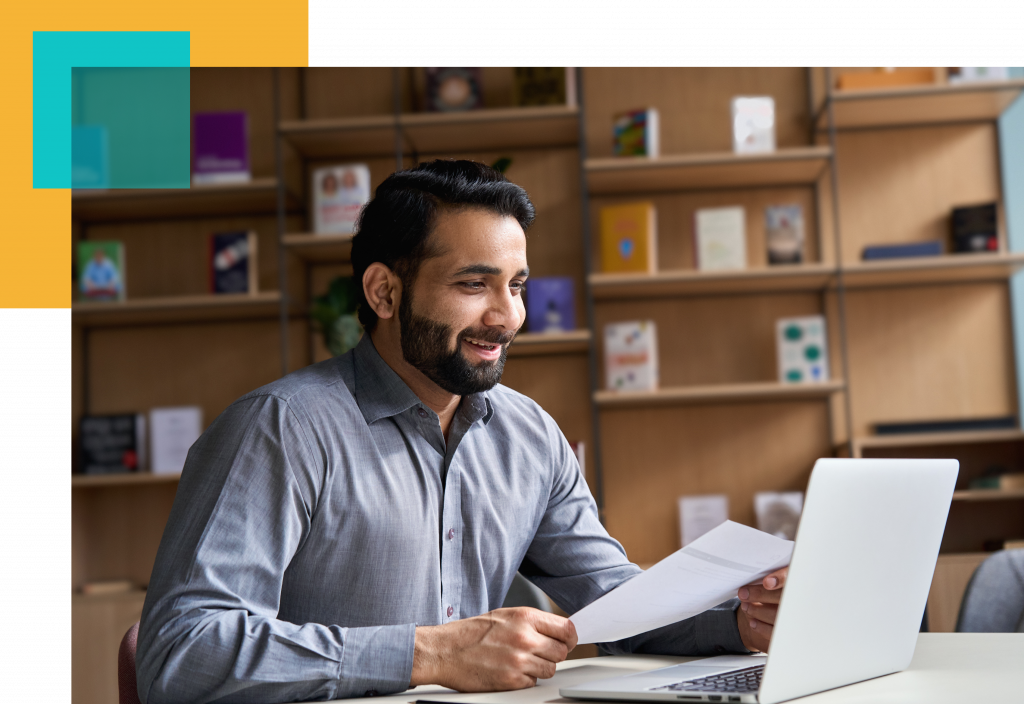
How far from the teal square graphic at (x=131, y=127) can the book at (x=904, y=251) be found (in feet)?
8.20

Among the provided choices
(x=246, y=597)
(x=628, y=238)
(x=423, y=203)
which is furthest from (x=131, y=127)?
(x=246, y=597)

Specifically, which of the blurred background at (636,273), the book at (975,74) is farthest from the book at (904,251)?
the book at (975,74)

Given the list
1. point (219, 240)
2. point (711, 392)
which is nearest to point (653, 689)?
point (711, 392)

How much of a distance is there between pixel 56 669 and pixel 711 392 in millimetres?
2416

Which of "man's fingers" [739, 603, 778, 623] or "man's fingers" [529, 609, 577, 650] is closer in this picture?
"man's fingers" [529, 609, 577, 650]

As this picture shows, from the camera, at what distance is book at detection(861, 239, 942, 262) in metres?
3.24

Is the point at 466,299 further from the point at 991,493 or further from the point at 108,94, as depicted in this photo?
the point at 108,94

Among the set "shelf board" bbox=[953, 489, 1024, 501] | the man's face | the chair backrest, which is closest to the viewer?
the chair backrest

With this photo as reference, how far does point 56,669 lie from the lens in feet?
10.4

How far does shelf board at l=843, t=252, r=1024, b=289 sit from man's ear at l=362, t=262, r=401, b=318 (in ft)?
7.34

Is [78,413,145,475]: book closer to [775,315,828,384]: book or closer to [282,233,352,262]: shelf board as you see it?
[282,233,352,262]: shelf board

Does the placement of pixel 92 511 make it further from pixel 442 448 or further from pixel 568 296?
pixel 442 448

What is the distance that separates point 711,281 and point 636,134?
598 millimetres

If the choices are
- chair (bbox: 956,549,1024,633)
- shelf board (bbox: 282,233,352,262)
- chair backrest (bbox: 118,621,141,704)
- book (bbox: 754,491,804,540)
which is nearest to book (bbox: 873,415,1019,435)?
book (bbox: 754,491,804,540)
